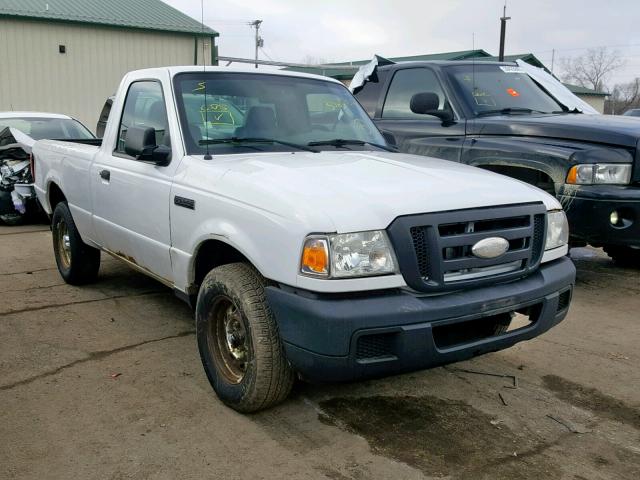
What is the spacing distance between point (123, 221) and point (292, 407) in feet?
6.23

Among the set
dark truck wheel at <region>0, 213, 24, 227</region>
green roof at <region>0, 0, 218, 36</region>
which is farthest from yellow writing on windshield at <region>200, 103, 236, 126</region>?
green roof at <region>0, 0, 218, 36</region>

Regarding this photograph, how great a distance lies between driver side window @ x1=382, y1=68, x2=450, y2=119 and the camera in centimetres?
650

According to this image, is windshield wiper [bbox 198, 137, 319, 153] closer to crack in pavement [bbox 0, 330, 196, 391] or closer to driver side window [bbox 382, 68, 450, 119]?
crack in pavement [bbox 0, 330, 196, 391]

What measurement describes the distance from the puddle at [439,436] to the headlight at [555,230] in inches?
39.4

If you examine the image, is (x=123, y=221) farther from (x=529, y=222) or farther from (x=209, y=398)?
(x=529, y=222)

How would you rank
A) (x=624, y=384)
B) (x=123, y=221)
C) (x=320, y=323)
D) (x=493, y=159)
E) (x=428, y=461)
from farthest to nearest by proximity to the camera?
(x=493, y=159) < (x=123, y=221) < (x=624, y=384) < (x=428, y=461) < (x=320, y=323)

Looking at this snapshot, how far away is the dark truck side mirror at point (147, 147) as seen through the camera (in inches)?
151

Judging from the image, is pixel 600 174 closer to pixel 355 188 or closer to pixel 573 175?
pixel 573 175

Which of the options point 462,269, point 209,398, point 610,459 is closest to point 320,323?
point 462,269

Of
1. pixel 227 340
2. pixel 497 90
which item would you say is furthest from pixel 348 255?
pixel 497 90

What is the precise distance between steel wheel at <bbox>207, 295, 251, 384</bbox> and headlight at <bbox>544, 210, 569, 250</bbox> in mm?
1708

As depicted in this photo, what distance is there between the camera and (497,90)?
21.3 feet

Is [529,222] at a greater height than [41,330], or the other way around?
[529,222]

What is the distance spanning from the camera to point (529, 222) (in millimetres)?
3236
